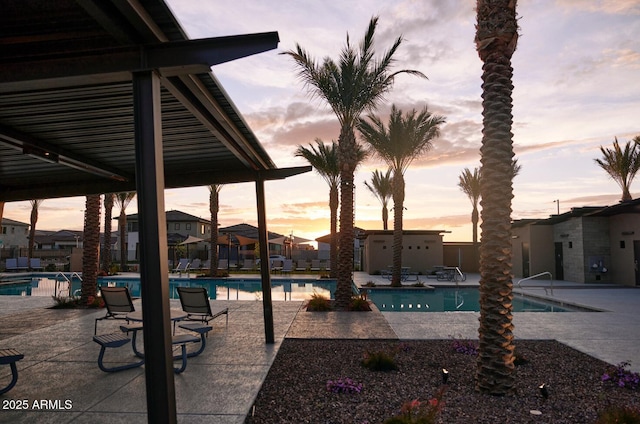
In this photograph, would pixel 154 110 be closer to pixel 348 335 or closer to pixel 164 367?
pixel 164 367

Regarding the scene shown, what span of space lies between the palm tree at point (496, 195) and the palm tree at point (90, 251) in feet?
37.5

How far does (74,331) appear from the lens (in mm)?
9008

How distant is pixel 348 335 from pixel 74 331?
5.87 meters

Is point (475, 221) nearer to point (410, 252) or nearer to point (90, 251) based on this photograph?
point (410, 252)

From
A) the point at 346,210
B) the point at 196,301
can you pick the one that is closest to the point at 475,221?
the point at 346,210

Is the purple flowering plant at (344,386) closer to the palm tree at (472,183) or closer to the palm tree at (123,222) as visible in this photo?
the palm tree at (123,222)

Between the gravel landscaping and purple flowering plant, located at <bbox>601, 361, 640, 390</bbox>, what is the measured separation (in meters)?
0.10

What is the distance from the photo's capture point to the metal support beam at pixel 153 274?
3.36 m

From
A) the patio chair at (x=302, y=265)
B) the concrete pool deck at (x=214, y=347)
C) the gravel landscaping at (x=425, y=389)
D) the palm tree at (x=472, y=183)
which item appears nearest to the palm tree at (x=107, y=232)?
the concrete pool deck at (x=214, y=347)

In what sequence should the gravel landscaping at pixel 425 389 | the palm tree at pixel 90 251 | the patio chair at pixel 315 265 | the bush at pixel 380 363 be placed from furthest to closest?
the patio chair at pixel 315 265
the palm tree at pixel 90 251
the bush at pixel 380 363
the gravel landscaping at pixel 425 389

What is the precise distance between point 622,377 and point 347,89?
34.4ft

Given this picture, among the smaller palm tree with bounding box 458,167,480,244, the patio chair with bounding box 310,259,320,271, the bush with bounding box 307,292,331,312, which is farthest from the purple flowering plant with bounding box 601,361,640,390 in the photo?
the smaller palm tree with bounding box 458,167,480,244

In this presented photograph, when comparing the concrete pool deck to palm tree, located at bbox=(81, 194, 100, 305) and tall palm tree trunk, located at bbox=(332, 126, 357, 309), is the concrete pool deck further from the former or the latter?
tall palm tree trunk, located at bbox=(332, 126, 357, 309)

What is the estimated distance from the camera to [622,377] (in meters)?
6.03
